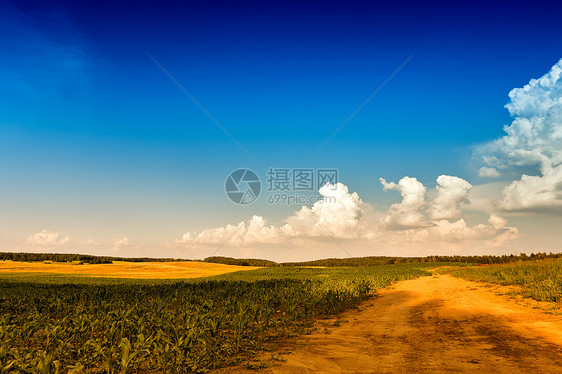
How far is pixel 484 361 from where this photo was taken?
29.3 feet

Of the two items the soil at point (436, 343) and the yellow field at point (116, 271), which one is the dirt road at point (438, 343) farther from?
the yellow field at point (116, 271)

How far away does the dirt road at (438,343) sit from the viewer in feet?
28.2

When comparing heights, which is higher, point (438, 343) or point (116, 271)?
point (438, 343)

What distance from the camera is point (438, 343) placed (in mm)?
11008

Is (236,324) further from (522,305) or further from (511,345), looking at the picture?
(522,305)

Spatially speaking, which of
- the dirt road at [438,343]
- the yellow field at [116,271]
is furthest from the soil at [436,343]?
the yellow field at [116,271]

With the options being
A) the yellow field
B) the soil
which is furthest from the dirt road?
the yellow field

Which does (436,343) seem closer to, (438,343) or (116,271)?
(438,343)

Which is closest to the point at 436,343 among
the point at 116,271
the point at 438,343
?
the point at 438,343

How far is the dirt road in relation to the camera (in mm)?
8609

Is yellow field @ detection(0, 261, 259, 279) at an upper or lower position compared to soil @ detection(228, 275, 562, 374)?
lower

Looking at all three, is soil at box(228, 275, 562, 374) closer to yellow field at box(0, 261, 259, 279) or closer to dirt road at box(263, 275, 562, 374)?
dirt road at box(263, 275, 562, 374)

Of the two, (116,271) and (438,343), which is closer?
(438,343)

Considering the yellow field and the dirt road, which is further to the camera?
the yellow field
